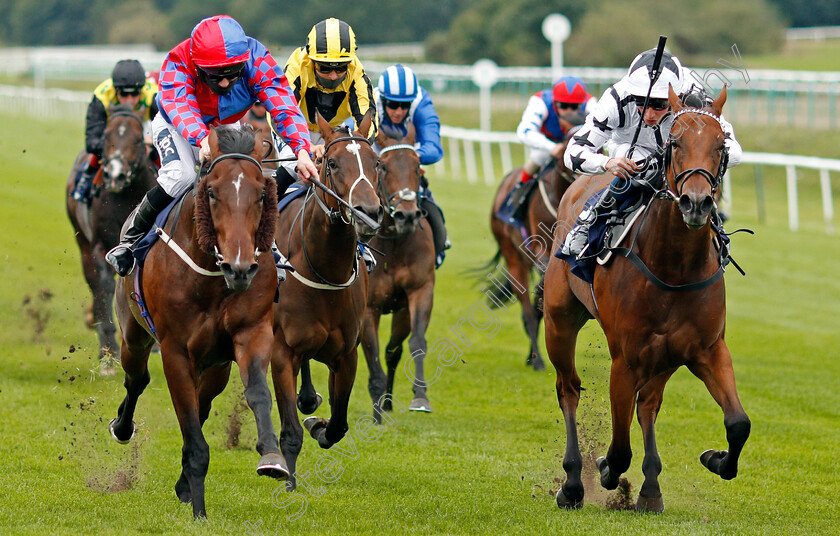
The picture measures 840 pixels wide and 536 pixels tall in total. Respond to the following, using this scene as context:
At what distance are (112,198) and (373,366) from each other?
2966mm

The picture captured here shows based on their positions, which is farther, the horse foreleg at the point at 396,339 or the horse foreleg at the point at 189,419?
the horse foreleg at the point at 396,339

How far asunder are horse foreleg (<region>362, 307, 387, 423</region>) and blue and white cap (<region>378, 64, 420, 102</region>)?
60.2 inches

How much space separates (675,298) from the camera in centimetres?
515

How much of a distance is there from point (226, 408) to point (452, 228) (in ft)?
33.5

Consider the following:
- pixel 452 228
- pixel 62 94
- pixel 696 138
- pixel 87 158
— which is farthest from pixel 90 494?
pixel 62 94

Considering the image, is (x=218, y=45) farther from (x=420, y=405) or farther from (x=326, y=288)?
(x=420, y=405)

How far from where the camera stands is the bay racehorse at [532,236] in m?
9.73

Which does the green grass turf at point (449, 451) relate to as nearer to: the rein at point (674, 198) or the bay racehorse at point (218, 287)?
the bay racehorse at point (218, 287)

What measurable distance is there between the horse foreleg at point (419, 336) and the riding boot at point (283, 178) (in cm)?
182

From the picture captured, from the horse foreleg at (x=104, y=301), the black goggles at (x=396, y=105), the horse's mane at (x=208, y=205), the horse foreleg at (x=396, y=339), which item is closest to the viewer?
the horse's mane at (x=208, y=205)

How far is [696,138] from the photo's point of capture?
4.78m

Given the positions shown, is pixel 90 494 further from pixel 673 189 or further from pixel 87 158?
pixel 87 158

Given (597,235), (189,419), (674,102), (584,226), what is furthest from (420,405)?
(674,102)

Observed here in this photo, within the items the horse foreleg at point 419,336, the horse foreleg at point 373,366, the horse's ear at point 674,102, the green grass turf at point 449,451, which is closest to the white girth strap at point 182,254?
the green grass turf at point 449,451
